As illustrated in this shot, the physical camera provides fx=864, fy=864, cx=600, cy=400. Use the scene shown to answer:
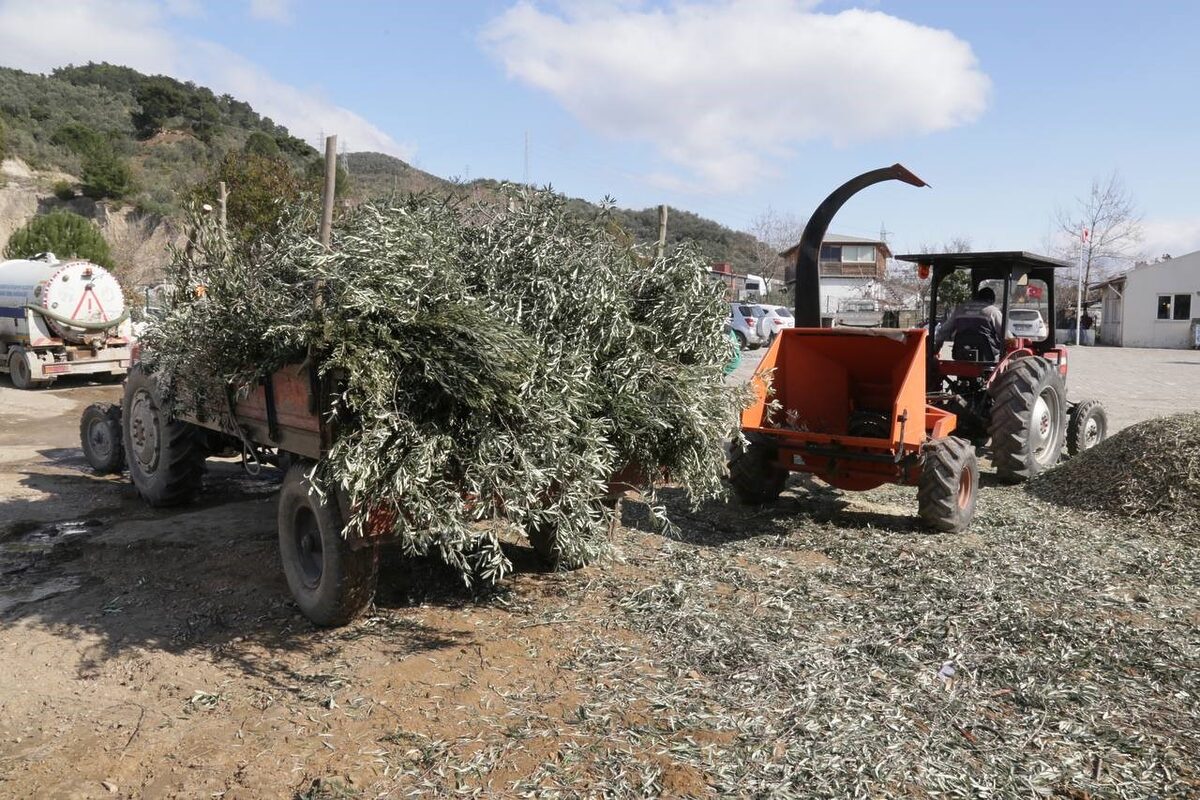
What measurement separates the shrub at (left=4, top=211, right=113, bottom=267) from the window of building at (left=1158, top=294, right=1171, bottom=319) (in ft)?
132

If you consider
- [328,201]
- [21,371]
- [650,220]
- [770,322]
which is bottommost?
[21,371]

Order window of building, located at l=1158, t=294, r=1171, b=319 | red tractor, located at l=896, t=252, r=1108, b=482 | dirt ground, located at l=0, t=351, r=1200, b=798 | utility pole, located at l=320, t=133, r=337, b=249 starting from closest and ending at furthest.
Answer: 1. dirt ground, located at l=0, t=351, r=1200, b=798
2. utility pole, located at l=320, t=133, r=337, b=249
3. red tractor, located at l=896, t=252, r=1108, b=482
4. window of building, located at l=1158, t=294, r=1171, b=319

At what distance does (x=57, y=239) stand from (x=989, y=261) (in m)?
25.4

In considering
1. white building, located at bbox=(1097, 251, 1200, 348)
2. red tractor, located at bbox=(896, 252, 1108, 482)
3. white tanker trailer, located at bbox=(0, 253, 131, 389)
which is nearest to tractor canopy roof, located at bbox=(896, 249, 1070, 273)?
red tractor, located at bbox=(896, 252, 1108, 482)

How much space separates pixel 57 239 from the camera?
24.8m

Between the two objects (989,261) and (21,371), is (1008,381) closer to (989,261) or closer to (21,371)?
(989,261)

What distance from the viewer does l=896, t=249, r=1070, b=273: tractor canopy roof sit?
8883 millimetres

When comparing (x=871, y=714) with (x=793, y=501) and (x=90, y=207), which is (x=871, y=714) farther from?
(x=90, y=207)

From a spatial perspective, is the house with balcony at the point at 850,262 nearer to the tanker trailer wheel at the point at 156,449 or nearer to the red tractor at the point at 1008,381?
the red tractor at the point at 1008,381

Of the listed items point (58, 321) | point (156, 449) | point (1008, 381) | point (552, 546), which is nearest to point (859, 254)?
point (58, 321)

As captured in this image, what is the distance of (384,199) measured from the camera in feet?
16.9

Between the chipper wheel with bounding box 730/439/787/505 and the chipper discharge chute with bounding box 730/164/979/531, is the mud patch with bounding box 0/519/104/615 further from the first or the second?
the chipper wheel with bounding box 730/439/787/505

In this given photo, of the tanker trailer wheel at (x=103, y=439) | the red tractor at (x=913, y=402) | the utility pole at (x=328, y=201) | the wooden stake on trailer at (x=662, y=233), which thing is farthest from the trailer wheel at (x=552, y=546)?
the tanker trailer wheel at (x=103, y=439)

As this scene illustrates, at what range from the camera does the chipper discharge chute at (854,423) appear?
6.74 m
